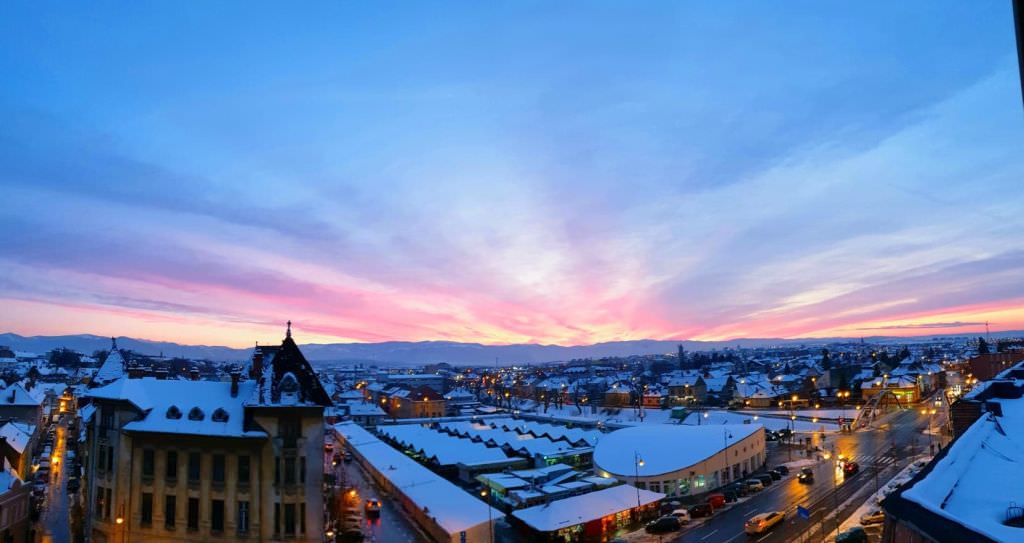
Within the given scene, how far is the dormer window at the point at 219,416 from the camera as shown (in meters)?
36.4

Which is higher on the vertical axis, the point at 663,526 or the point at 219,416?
the point at 219,416

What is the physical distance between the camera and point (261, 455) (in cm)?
3581

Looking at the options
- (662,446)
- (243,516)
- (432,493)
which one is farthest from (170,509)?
(662,446)

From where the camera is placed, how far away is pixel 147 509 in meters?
36.7

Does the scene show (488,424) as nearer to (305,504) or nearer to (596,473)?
(596,473)

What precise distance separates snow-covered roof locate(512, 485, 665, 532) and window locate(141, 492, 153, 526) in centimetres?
2369

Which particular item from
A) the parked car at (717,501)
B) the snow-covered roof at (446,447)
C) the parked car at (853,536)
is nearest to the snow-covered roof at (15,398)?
the snow-covered roof at (446,447)

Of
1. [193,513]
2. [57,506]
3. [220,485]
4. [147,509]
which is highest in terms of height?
[220,485]

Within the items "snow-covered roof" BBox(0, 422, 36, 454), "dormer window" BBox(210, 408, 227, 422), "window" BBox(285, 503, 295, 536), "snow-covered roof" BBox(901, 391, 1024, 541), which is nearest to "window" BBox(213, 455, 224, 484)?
"dormer window" BBox(210, 408, 227, 422)

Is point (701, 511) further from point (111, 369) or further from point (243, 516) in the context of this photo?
point (111, 369)

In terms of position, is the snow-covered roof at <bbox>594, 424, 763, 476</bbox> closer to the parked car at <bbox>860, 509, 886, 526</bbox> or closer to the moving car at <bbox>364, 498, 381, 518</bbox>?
the parked car at <bbox>860, 509, 886, 526</bbox>

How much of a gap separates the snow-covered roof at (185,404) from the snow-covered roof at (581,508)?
19659mm

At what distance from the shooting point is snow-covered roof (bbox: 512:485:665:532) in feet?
137

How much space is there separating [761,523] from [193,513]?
36136 millimetres
